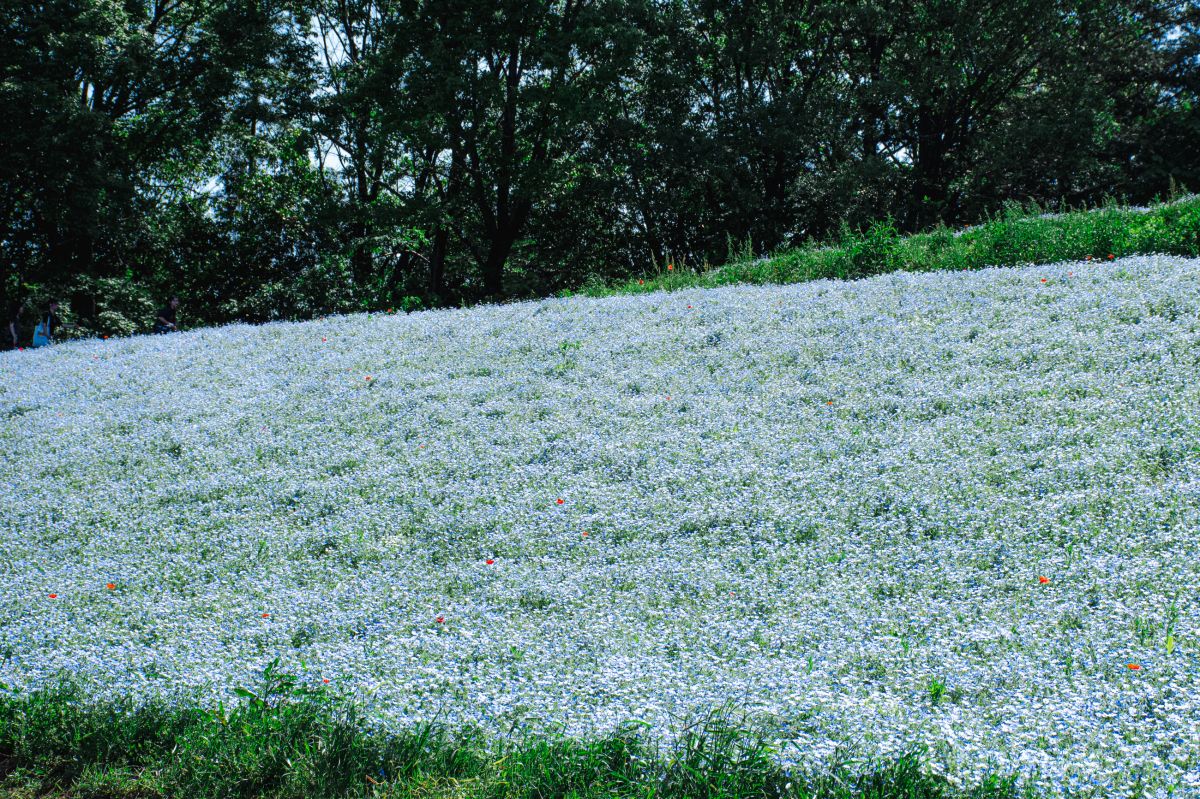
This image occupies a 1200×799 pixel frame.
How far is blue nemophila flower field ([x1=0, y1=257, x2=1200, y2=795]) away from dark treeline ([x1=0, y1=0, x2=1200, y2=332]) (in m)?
12.4

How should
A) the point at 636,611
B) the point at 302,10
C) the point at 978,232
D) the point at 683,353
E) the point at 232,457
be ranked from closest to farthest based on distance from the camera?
the point at 636,611 → the point at 232,457 → the point at 683,353 → the point at 978,232 → the point at 302,10

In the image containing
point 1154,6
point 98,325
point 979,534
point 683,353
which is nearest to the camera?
point 979,534

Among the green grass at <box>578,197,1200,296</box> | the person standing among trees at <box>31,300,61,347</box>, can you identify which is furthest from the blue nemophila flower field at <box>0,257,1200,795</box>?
the person standing among trees at <box>31,300,61,347</box>

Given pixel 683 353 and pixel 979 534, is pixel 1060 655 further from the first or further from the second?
pixel 683 353

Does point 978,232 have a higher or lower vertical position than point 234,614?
higher

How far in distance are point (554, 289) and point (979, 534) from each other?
23.4 meters

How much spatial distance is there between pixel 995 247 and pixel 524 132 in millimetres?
15136

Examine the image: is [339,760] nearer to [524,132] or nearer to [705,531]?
[705,531]

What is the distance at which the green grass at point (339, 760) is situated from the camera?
9.46 ft

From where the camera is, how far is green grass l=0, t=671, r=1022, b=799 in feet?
9.46

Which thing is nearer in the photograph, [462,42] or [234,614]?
[234,614]

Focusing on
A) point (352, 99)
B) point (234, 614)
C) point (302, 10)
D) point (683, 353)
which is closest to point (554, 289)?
point (352, 99)

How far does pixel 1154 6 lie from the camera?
25.7 m

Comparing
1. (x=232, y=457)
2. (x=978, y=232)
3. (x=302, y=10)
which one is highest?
(x=302, y=10)
